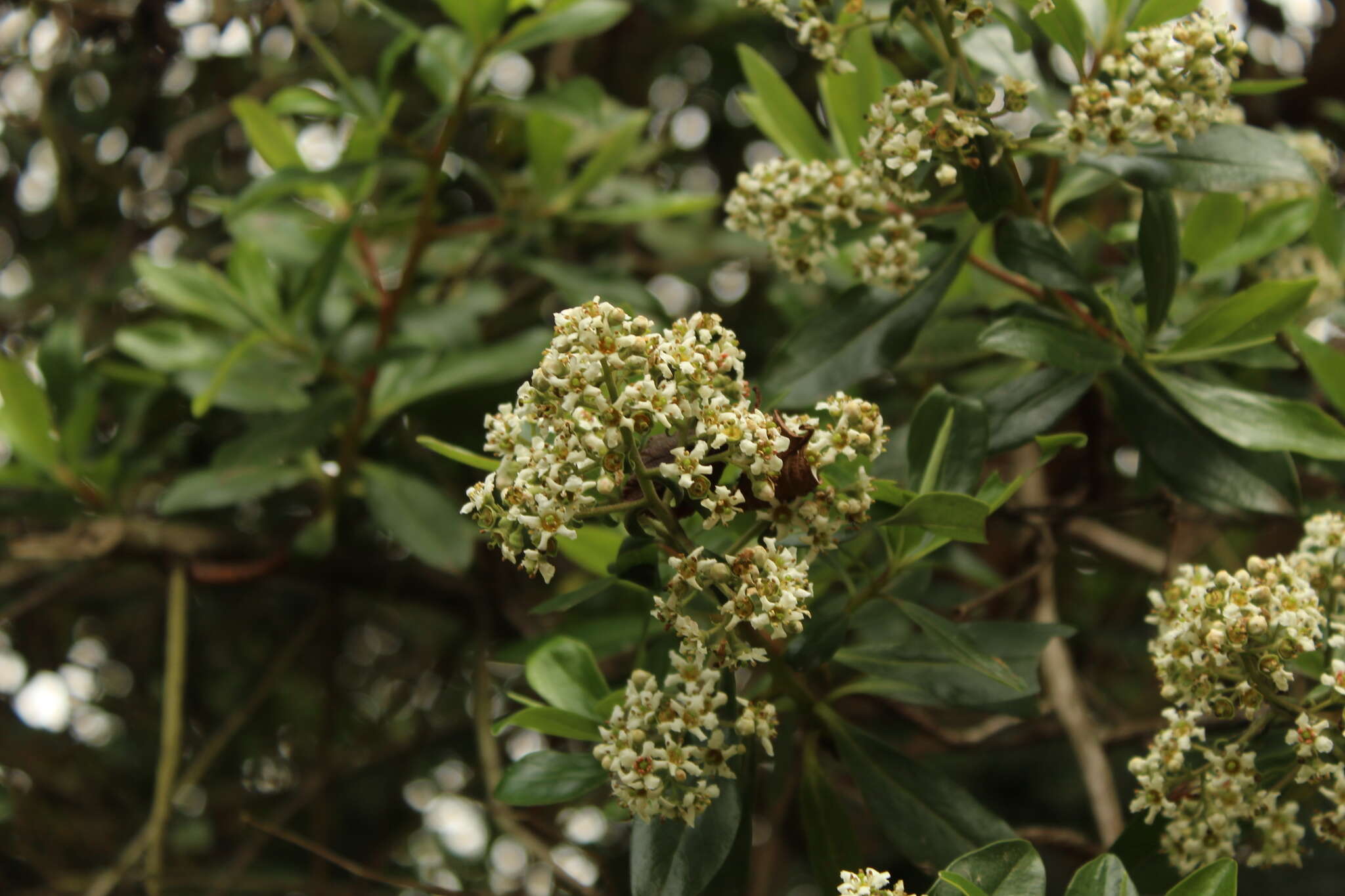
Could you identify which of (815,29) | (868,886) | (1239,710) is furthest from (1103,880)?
(815,29)

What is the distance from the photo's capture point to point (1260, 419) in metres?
1.40

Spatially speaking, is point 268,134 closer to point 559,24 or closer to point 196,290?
point 196,290

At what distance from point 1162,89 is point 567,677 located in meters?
0.92

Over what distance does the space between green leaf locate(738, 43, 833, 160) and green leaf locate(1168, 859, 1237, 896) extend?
107 centimetres

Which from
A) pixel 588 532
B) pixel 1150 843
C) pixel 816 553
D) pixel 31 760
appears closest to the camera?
pixel 816 553

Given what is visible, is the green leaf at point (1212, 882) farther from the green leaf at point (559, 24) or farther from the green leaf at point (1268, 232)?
the green leaf at point (559, 24)

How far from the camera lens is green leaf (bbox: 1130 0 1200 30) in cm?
138

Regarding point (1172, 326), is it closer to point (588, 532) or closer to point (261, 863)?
point (588, 532)

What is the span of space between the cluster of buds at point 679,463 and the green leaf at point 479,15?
907mm

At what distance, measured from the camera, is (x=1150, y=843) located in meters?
1.29

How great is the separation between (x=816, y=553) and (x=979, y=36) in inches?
32.5

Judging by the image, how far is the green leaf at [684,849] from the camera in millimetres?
1160

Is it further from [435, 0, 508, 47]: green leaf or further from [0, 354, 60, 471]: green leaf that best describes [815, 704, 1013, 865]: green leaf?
[0, 354, 60, 471]: green leaf

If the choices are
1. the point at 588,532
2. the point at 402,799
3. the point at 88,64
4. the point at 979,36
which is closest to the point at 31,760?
the point at 402,799
